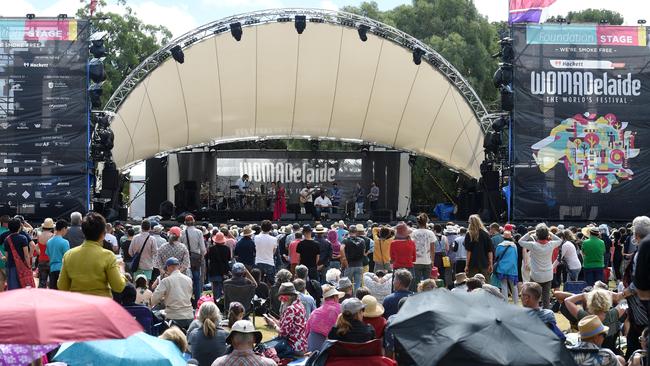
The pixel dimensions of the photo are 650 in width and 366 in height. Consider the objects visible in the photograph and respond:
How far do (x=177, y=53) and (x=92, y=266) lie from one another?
58.1 ft

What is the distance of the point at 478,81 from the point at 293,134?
10871mm

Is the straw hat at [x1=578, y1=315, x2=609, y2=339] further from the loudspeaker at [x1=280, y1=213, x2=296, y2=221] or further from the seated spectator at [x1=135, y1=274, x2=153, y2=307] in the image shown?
the loudspeaker at [x1=280, y1=213, x2=296, y2=221]

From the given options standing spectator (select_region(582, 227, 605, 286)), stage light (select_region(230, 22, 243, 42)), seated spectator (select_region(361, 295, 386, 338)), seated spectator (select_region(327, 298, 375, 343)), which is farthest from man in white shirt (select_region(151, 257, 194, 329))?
stage light (select_region(230, 22, 243, 42))

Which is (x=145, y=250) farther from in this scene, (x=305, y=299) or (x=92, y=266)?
(x=92, y=266)

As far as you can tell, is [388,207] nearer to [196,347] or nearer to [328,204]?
[328,204]

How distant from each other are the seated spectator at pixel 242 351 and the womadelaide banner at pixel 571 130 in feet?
56.2

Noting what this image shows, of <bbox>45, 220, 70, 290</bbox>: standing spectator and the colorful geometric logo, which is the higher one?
the colorful geometric logo

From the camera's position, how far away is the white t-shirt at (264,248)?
48.7ft

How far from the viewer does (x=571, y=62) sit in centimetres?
2341

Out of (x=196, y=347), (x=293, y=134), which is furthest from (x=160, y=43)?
(x=196, y=347)

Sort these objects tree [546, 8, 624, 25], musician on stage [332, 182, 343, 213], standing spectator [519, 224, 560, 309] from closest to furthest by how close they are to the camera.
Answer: standing spectator [519, 224, 560, 309] < musician on stage [332, 182, 343, 213] < tree [546, 8, 624, 25]

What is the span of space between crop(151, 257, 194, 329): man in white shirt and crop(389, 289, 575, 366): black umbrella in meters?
5.35

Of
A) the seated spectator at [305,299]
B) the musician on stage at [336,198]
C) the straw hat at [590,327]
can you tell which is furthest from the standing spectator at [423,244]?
the musician on stage at [336,198]

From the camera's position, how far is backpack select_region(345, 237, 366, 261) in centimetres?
1433
